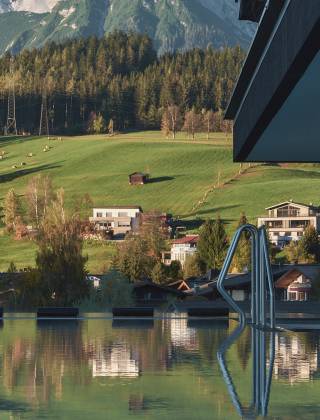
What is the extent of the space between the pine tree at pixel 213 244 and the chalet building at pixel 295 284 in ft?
65.7

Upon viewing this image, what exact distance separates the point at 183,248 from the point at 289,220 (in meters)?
17.6

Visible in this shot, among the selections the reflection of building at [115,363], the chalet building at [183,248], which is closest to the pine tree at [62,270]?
the chalet building at [183,248]

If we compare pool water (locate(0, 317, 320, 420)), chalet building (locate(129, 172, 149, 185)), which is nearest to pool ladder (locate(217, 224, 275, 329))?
pool water (locate(0, 317, 320, 420))

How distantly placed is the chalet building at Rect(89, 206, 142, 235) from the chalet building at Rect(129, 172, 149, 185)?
1670 cm

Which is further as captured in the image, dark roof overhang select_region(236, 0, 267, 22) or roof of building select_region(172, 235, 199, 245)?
roof of building select_region(172, 235, 199, 245)

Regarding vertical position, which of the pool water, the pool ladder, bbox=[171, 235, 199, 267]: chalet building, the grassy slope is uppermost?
the grassy slope

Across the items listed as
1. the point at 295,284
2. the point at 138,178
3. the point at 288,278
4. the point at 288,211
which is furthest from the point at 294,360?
the point at 138,178

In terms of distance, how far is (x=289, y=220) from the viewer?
140 metres

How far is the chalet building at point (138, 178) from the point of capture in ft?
542

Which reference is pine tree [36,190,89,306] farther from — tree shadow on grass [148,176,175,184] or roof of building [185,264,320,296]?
tree shadow on grass [148,176,175,184]

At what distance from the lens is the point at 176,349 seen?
2055 centimetres

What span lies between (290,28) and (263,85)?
4832 millimetres

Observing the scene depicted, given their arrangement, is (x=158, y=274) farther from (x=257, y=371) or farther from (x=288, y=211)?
(x=257, y=371)

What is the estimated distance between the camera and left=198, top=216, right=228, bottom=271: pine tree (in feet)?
403
